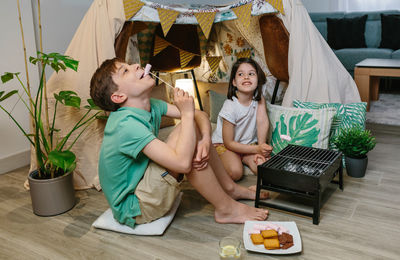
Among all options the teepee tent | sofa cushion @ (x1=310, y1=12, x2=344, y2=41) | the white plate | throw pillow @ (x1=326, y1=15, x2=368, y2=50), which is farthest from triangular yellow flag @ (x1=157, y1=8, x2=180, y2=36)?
sofa cushion @ (x1=310, y1=12, x2=344, y2=41)

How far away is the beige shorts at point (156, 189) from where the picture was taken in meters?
1.49

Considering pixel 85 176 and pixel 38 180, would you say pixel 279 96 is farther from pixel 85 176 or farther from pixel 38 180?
pixel 38 180

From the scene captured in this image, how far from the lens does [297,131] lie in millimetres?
2152

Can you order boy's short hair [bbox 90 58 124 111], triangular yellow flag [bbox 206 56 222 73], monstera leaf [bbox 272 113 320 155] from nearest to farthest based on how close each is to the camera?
boy's short hair [bbox 90 58 124 111] < monstera leaf [bbox 272 113 320 155] < triangular yellow flag [bbox 206 56 222 73]

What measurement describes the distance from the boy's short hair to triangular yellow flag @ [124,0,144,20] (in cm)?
66

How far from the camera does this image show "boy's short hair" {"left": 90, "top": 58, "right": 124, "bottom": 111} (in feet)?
4.93

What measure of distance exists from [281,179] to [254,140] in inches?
24.5

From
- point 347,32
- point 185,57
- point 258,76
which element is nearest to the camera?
point 258,76

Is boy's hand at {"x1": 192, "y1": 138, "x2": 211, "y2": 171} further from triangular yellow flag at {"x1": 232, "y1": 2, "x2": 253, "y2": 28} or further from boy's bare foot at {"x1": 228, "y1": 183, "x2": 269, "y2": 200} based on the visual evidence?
triangular yellow flag at {"x1": 232, "y1": 2, "x2": 253, "y2": 28}

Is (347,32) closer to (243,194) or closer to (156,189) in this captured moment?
(243,194)

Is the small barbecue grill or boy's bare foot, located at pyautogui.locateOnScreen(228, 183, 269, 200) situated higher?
the small barbecue grill

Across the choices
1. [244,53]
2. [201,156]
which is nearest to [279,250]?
[201,156]

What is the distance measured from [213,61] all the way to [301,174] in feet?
5.33

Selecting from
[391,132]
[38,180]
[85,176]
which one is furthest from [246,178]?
[391,132]
